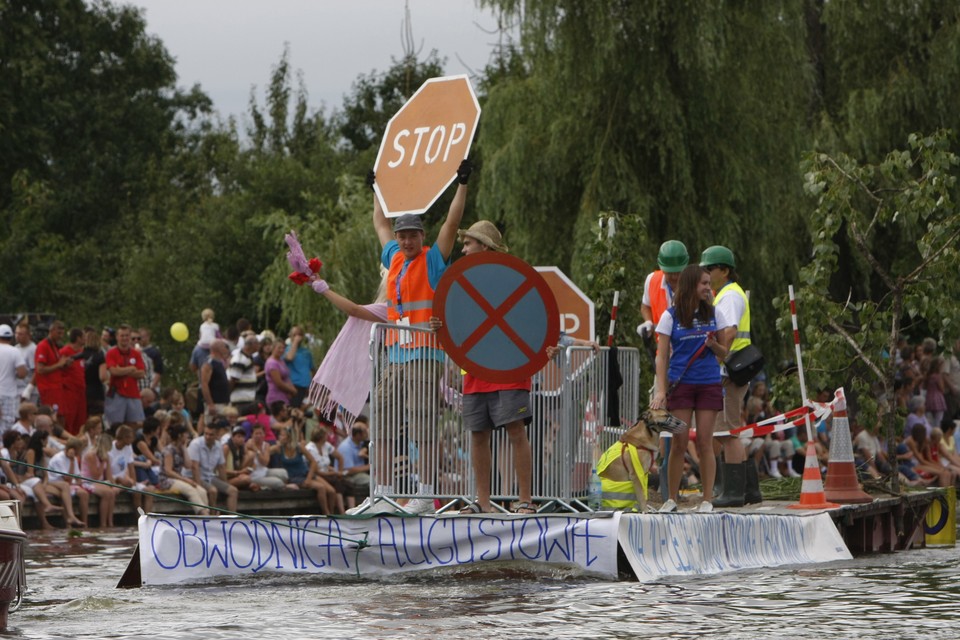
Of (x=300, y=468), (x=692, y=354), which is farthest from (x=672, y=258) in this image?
(x=300, y=468)

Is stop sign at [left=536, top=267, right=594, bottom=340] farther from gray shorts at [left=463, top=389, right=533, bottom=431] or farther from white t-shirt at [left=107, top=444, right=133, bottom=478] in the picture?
white t-shirt at [left=107, top=444, right=133, bottom=478]

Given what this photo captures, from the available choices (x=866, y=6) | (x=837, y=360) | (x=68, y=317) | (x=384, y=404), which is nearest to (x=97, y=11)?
(x=68, y=317)

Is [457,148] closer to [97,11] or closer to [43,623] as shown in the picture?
[43,623]

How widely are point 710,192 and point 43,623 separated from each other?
1787 cm

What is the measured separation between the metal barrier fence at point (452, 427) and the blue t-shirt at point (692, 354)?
0.50m

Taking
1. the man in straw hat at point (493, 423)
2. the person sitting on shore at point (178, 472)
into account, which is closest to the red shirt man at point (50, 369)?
the person sitting on shore at point (178, 472)

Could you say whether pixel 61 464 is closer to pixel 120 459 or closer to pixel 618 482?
pixel 120 459

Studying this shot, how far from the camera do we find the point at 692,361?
1208 cm

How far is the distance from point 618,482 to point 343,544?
2.12 metres

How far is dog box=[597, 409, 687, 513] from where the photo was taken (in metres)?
11.7

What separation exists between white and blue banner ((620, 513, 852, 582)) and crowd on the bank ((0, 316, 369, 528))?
733 centimetres

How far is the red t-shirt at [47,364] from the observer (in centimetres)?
2111

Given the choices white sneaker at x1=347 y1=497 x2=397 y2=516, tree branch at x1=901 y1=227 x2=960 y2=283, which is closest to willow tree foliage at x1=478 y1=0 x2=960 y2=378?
tree branch at x1=901 y1=227 x2=960 y2=283

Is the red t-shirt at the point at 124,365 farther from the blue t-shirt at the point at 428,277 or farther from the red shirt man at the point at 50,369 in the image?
the blue t-shirt at the point at 428,277
